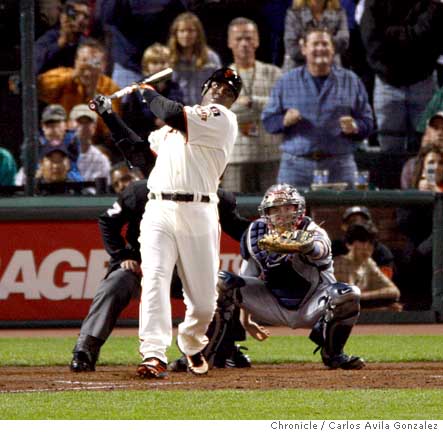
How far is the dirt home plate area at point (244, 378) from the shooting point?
6.96m

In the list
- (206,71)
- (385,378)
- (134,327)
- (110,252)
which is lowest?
(134,327)

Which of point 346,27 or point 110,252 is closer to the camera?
point 110,252

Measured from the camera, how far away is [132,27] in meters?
12.1

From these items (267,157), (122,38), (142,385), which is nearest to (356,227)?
(267,157)

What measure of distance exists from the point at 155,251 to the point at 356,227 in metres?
4.31

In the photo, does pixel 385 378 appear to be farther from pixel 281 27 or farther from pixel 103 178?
pixel 281 27

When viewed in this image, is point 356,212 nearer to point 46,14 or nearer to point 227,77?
point 46,14

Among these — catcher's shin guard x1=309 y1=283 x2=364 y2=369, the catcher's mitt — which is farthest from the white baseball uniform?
catcher's shin guard x1=309 y1=283 x2=364 y2=369

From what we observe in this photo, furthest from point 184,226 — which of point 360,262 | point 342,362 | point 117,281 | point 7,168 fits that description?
point 7,168

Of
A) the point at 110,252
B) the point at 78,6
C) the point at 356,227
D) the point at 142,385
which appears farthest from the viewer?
the point at 78,6

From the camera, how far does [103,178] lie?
11508 mm

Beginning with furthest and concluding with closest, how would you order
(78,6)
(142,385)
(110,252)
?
(78,6) → (110,252) → (142,385)

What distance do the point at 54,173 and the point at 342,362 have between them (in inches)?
177

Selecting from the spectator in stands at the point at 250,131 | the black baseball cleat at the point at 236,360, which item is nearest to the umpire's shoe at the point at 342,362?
the black baseball cleat at the point at 236,360
